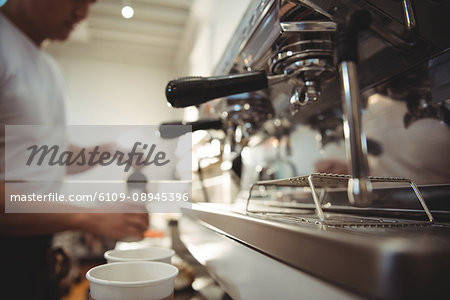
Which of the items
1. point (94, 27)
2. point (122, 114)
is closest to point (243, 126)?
point (94, 27)

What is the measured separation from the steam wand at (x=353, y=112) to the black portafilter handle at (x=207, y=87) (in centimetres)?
22

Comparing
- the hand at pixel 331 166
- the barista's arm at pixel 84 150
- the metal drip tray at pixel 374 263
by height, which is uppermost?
the barista's arm at pixel 84 150

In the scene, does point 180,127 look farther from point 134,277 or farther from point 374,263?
point 374,263

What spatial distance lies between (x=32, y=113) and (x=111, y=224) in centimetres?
48

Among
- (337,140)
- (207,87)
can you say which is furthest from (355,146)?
(337,140)

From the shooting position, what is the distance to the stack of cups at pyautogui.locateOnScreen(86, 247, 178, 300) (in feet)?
1.14

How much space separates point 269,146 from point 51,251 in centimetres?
76

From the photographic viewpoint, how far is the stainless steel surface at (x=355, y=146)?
0.76 ft

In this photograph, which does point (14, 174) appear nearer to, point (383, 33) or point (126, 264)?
point (126, 264)

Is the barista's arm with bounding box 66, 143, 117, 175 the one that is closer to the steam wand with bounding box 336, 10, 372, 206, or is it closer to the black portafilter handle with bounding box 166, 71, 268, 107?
the black portafilter handle with bounding box 166, 71, 268, 107

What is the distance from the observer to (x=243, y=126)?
0.85 meters

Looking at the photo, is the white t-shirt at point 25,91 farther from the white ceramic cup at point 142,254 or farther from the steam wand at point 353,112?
the steam wand at point 353,112

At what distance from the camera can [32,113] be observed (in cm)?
Result: 92

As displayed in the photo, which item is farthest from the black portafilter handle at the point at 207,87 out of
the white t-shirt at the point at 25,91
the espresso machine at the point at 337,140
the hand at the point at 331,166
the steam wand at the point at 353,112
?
the white t-shirt at the point at 25,91
